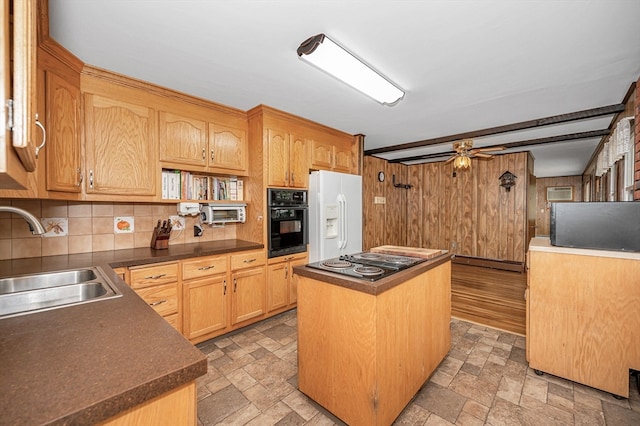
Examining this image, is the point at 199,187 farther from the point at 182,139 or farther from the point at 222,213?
the point at 182,139

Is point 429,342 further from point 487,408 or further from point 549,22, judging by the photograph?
point 549,22

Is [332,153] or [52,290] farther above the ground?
[332,153]

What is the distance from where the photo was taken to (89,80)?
7.17 ft

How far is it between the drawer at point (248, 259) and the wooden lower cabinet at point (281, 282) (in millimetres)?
124

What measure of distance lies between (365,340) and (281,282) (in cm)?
188

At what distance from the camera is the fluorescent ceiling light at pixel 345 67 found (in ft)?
5.98

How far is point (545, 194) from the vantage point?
938 cm

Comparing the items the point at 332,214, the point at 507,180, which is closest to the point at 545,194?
the point at 507,180

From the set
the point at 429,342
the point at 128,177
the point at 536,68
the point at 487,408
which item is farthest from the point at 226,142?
the point at 487,408

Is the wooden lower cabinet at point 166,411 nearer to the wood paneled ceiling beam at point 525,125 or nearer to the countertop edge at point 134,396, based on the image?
the countertop edge at point 134,396

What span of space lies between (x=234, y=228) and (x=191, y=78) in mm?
1740

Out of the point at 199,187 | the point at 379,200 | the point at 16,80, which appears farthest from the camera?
the point at 379,200

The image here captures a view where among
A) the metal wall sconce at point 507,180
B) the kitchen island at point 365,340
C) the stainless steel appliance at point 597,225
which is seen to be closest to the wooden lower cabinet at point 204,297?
the kitchen island at point 365,340

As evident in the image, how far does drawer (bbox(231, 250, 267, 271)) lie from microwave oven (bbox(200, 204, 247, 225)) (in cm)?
47
